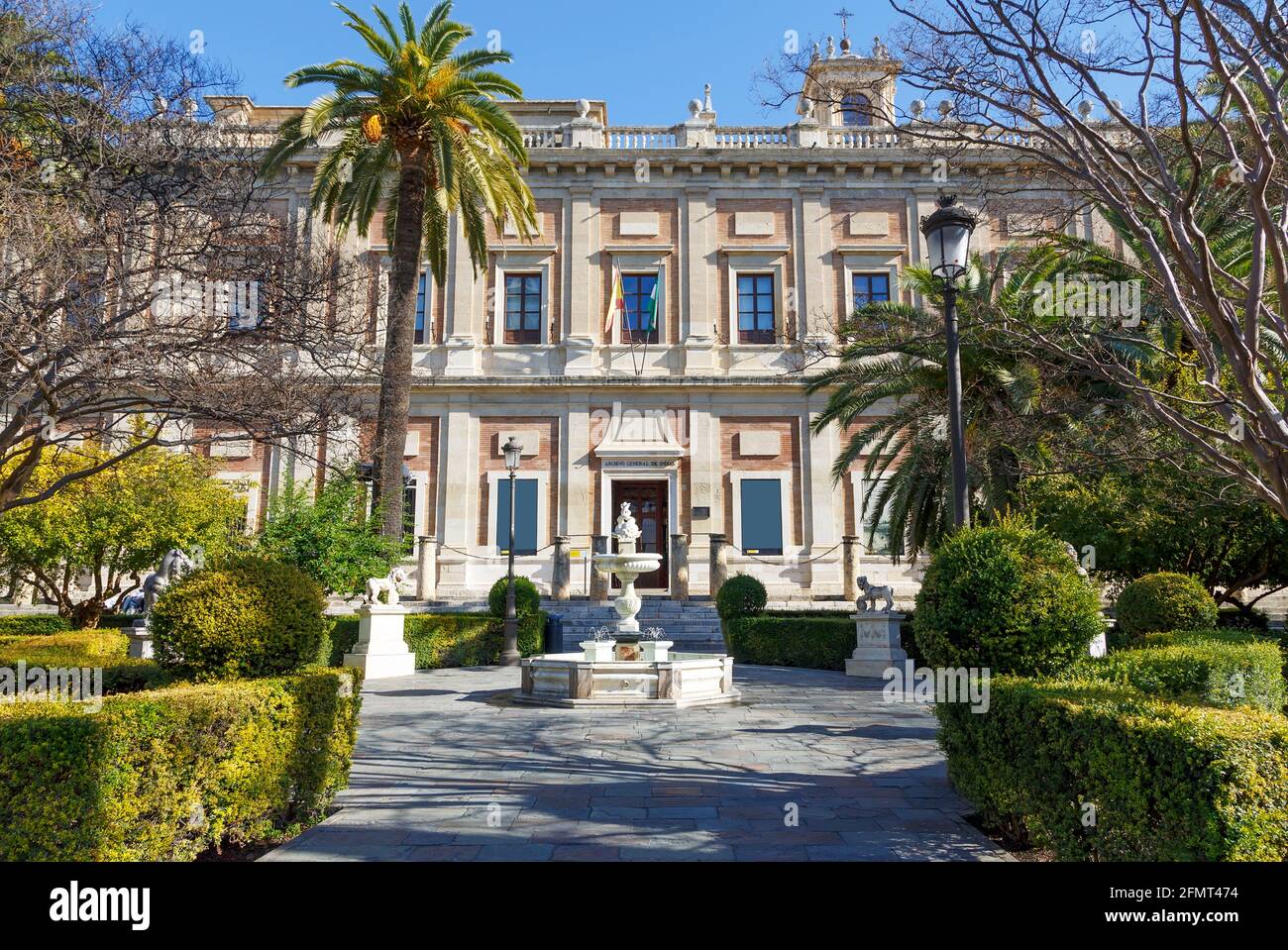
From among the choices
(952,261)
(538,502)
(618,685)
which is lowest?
(618,685)

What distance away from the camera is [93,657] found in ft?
30.4

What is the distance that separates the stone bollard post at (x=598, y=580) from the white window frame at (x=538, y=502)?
3.13 meters

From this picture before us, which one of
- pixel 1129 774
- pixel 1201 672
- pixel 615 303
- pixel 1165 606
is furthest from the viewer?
pixel 615 303

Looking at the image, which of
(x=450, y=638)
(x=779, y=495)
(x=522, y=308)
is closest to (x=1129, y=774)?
(x=450, y=638)

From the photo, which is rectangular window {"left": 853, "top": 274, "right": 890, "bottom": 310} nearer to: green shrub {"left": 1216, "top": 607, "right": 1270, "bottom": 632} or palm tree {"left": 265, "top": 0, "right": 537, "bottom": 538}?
palm tree {"left": 265, "top": 0, "right": 537, "bottom": 538}

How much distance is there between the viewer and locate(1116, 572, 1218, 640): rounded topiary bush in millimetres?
11117

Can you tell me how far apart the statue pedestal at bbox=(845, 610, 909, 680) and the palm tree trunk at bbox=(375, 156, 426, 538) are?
8.76 meters

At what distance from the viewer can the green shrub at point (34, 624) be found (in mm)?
15359

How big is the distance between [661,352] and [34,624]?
16.3 m

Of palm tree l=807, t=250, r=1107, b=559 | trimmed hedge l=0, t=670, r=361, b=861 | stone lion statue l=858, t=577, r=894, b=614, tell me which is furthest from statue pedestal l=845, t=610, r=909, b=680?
trimmed hedge l=0, t=670, r=361, b=861

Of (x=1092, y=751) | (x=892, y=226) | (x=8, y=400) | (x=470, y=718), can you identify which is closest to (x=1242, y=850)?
(x=1092, y=751)

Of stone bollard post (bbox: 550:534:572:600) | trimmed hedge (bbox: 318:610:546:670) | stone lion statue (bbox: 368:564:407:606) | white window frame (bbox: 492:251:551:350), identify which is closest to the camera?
stone lion statue (bbox: 368:564:407:606)

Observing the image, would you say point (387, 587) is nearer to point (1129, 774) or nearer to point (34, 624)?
point (34, 624)
